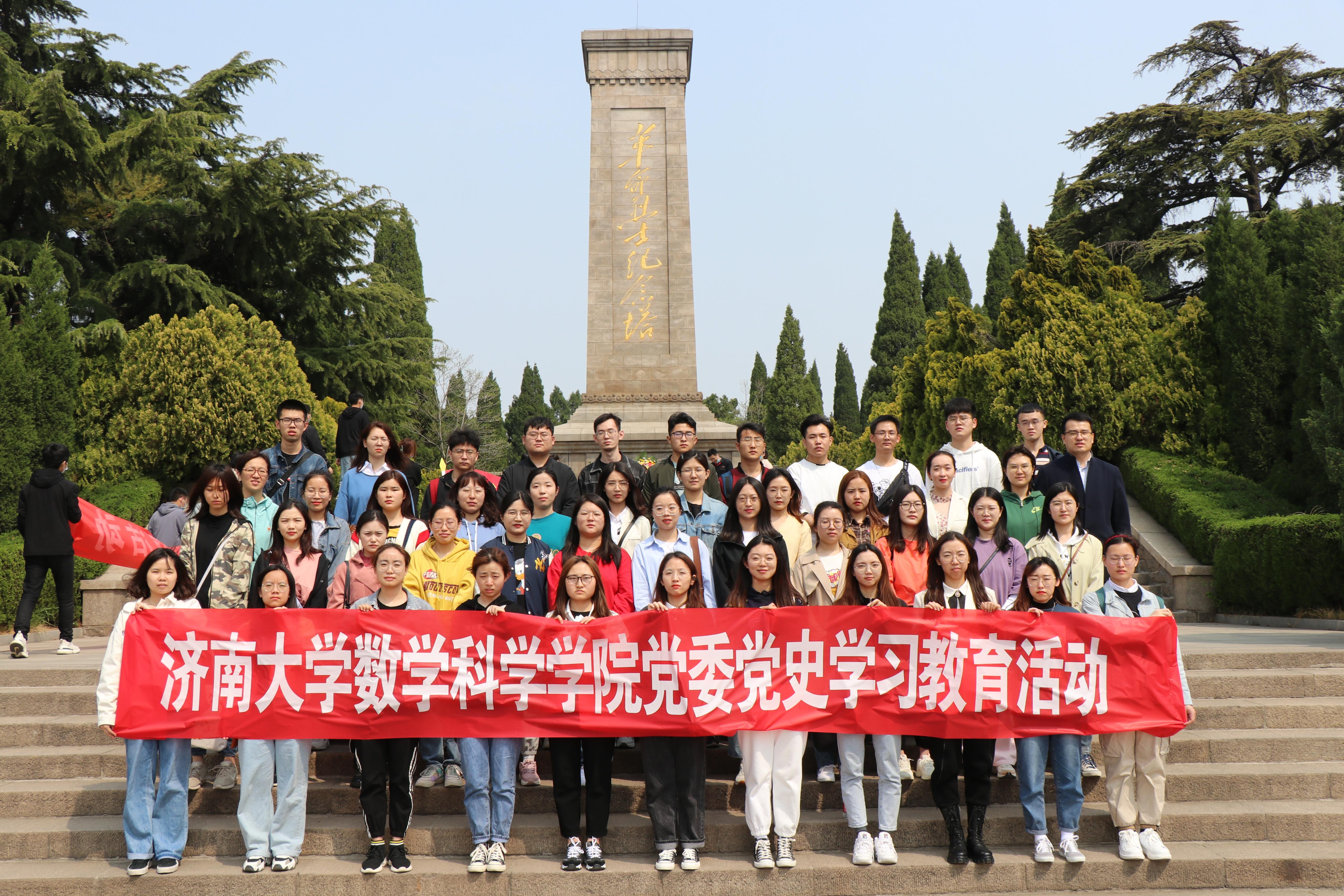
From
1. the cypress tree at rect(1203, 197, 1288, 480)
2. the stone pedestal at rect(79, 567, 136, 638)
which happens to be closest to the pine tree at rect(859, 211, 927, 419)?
the cypress tree at rect(1203, 197, 1288, 480)

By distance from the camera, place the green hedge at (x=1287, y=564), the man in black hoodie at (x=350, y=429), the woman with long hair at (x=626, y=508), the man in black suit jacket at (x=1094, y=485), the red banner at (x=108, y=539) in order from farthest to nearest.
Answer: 1. the green hedge at (x=1287, y=564)
2. the man in black hoodie at (x=350, y=429)
3. the red banner at (x=108, y=539)
4. the man in black suit jacket at (x=1094, y=485)
5. the woman with long hair at (x=626, y=508)

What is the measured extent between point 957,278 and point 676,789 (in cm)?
3712

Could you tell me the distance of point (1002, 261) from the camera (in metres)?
34.9

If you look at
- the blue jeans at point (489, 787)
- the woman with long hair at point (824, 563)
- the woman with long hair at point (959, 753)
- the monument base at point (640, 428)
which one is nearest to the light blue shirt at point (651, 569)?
the woman with long hair at point (824, 563)

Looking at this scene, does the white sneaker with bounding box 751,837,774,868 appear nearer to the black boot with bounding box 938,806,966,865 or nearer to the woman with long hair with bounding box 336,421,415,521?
the black boot with bounding box 938,806,966,865

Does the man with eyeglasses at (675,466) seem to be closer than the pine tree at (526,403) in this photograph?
Yes

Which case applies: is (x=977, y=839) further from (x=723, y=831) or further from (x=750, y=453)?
(x=750, y=453)

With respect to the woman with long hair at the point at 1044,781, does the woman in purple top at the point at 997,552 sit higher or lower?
higher

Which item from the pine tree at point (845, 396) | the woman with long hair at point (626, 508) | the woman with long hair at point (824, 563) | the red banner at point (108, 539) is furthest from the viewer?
the pine tree at point (845, 396)

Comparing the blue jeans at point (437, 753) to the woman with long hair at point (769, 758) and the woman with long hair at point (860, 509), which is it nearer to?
the woman with long hair at point (769, 758)

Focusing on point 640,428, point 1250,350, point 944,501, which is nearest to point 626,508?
point 944,501

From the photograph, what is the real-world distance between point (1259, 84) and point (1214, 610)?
621 inches

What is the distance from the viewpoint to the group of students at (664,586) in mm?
4898

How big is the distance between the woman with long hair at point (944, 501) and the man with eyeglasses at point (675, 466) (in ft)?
4.12
